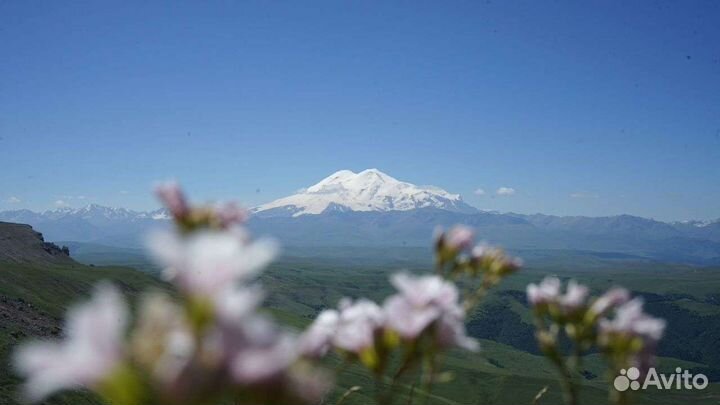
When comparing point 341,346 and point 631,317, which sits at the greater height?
point 631,317

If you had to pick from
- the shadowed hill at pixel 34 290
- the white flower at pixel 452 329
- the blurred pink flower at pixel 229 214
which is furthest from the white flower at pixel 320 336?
the shadowed hill at pixel 34 290

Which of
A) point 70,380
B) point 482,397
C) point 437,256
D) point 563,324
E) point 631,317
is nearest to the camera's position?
point 70,380

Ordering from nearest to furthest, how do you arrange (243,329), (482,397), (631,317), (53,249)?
(243,329) < (631,317) < (482,397) < (53,249)

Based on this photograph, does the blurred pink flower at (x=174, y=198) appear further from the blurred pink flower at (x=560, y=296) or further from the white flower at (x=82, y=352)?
the blurred pink flower at (x=560, y=296)

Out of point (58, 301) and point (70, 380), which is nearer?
point (70, 380)

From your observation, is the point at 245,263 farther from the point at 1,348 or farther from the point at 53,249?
the point at 53,249

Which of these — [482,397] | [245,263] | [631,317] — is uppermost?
[245,263]

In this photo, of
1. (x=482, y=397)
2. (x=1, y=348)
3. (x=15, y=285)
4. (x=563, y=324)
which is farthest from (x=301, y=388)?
(x=482, y=397)
